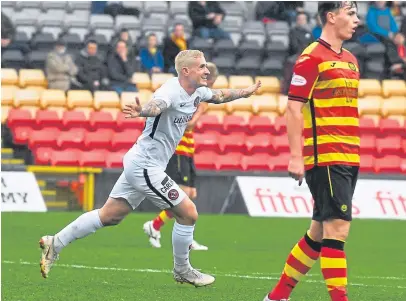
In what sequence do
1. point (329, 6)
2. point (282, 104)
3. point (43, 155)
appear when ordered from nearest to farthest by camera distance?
point (329, 6), point (43, 155), point (282, 104)

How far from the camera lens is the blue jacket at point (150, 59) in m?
23.6

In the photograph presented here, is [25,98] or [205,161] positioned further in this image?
[25,98]

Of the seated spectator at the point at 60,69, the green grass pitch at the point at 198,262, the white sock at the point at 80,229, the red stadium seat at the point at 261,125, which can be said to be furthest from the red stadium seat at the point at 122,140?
the white sock at the point at 80,229

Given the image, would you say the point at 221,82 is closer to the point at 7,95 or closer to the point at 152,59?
the point at 152,59

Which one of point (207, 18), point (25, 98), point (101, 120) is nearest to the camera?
point (101, 120)

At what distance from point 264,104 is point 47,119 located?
450cm

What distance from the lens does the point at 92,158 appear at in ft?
68.1

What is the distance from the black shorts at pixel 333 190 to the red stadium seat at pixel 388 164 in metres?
13.1

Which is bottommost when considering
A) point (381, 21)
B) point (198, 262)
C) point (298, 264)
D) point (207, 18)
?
point (198, 262)

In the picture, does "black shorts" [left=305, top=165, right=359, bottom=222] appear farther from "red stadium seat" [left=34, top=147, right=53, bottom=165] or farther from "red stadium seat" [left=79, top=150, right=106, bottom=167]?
"red stadium seat" [left=34, top=147, right=53, bottom=165]

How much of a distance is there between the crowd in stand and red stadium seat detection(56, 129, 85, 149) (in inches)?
69.6

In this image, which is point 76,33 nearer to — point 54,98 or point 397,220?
point 54,98

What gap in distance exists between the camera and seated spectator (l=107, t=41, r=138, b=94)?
2267cm

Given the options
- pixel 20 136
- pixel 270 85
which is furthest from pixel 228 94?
pixel 270 85
